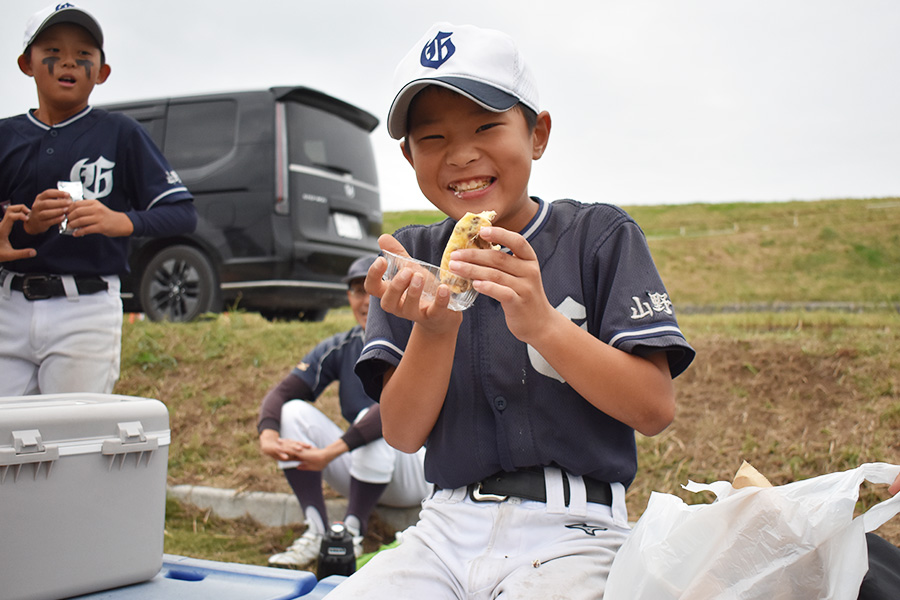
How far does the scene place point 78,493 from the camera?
217 cm

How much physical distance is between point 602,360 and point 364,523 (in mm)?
2947

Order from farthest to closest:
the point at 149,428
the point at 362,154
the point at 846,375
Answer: the point at 362,154 → the point at 846,375 → the point at 149,428

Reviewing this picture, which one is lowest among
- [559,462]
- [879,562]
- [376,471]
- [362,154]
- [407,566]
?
[376,471]

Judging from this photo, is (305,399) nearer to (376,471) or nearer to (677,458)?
(376,471)

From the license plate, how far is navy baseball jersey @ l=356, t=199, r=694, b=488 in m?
6.43

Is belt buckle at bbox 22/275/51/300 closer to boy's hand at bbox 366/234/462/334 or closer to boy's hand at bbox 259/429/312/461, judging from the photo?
boy's hand at bbox 259/429/312/461

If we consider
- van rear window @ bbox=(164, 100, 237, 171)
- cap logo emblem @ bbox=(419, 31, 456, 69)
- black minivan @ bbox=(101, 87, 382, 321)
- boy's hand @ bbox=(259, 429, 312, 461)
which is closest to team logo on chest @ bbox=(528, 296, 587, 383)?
cap logo emblem @ bbox=(419, 31, 456, 69)

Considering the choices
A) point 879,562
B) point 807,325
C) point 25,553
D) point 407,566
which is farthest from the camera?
point 807,325

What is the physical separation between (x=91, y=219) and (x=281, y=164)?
523cm

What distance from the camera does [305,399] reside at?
4500mm

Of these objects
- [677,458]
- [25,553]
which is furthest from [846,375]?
[25,553]

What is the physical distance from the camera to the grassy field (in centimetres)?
393

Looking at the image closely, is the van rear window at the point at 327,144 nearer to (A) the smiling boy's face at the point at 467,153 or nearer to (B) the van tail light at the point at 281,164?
(B) the van tail light at the point at 281,164

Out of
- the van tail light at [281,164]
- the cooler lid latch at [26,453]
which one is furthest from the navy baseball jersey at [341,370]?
the van tail light at [281,164]
